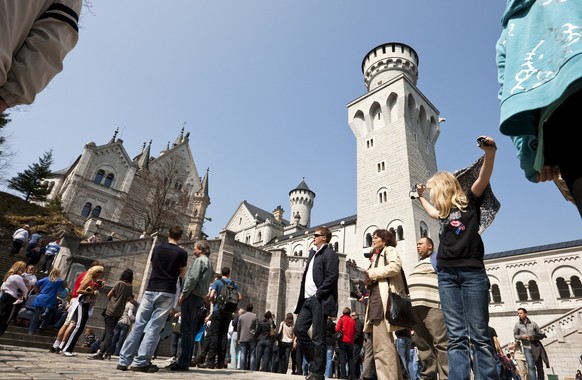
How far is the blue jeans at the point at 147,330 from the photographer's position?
4.27 m

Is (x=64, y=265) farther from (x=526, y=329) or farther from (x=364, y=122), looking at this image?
(x=364, y=122)

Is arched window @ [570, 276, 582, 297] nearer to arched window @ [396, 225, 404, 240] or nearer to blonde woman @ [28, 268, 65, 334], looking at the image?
arched window @ [396, 225, 404, 240]

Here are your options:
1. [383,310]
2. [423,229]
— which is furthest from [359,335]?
[423,229]

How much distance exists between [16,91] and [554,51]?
8.52 ft

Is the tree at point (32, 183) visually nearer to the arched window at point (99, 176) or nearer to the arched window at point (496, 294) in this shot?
the arched window at point (99, 176)

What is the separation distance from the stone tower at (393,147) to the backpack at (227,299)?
77.2 ft

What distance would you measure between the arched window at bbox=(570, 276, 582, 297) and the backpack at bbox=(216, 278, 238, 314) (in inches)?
1379

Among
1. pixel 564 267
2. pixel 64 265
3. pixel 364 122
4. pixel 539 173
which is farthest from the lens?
pixel 364 122

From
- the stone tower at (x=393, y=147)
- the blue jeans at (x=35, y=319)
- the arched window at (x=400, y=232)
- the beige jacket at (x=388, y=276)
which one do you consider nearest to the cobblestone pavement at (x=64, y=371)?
the beige jacket at (x=388, y=276)

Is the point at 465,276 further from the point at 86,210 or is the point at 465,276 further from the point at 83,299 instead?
the point at 86,210

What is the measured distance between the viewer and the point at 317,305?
14.9 feet

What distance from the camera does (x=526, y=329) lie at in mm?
7523

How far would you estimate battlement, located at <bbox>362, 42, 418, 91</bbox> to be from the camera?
37.5 meters

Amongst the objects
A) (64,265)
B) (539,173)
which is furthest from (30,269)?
(539,173)
